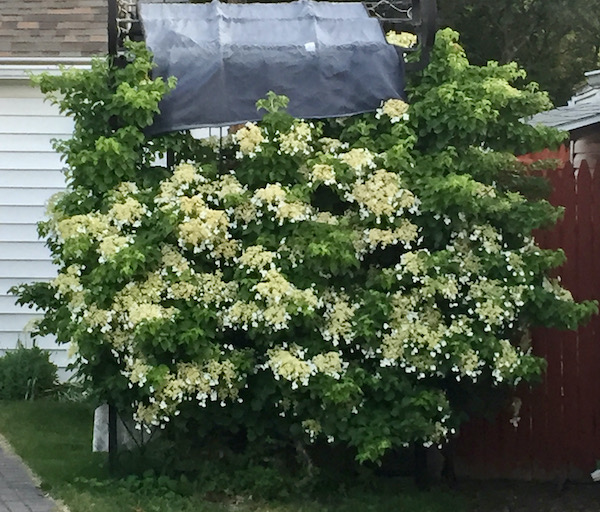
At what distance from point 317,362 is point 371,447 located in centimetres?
58

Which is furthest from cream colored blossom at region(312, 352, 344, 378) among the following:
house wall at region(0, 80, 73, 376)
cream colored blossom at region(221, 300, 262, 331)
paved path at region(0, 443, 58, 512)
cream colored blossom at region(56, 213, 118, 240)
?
house wall at region(0, 80, 73, 376)

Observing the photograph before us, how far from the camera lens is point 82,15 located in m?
10.1

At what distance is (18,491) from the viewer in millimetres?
5941

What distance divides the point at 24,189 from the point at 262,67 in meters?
4.41

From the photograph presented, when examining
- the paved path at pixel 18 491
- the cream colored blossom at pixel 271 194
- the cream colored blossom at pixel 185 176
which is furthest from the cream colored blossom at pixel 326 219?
the paved path at pixel 18 491

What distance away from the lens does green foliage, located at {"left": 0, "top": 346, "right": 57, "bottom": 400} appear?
8.89 meters

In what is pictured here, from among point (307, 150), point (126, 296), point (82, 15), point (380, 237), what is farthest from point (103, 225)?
point (82, 15)

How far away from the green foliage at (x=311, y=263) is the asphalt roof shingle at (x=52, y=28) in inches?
161

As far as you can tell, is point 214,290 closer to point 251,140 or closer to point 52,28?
point 251,140

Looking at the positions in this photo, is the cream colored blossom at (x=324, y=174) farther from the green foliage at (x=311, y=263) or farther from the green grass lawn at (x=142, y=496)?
the green grass lawn at (x=142, y=496)

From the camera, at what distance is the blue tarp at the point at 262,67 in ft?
19.7

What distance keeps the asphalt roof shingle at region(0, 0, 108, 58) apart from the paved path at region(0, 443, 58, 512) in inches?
185

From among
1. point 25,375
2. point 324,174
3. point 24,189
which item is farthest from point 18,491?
point 24,189

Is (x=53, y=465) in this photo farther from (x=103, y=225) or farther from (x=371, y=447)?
(x=371, y=447)
